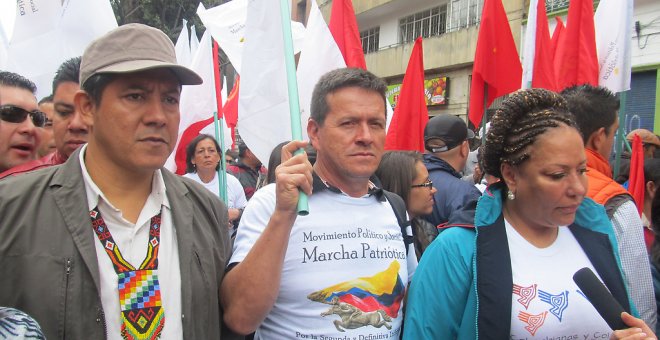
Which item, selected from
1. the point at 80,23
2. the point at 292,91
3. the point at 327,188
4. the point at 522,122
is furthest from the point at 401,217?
the point at 80,23

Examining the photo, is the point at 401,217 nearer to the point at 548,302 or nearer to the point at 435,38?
the point at 548,302

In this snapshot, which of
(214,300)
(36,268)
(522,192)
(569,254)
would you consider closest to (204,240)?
(214,300)

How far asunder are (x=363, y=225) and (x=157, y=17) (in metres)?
16.2

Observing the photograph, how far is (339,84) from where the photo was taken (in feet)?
6.57

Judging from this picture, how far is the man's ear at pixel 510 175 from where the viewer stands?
1.92 meters

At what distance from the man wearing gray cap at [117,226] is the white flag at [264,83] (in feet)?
3.62

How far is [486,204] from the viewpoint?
1.93m

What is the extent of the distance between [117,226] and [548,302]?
5.01 ft

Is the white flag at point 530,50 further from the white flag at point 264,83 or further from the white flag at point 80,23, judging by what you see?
the white flag at point 80,23

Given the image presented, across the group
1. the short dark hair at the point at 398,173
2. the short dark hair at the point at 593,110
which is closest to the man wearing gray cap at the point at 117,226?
the short dark hair at the point at 398,173

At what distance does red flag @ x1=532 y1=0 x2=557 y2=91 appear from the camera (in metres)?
4.22

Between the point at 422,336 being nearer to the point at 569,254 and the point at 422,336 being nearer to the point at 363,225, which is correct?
the point at 363,225

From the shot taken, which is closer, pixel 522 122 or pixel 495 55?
A: pixel 522 122

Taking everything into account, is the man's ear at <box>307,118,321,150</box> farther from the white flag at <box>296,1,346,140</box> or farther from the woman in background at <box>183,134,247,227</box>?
the woman in background at <box>183,134,247,227</box>
